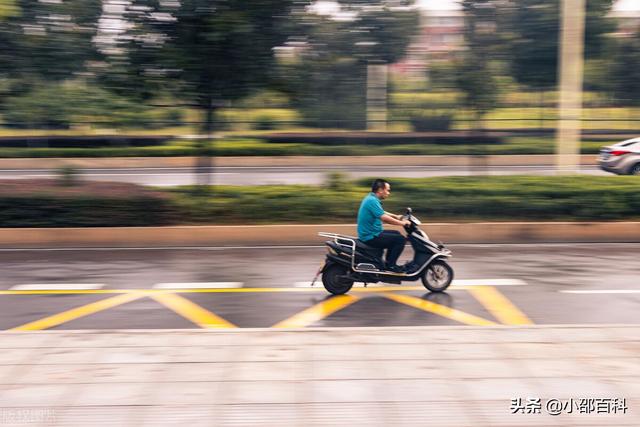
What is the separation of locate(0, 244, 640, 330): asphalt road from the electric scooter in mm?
229

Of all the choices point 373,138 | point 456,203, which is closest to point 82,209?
point 456,203

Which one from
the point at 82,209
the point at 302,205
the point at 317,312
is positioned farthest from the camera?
the point at 302,205

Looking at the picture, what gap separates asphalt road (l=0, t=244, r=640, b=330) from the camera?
8.84m

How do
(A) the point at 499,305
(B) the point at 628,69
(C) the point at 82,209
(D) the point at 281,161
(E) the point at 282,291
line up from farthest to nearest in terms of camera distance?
(B) the point at 628,69
(D) the point at 281,161
(C) the point at 82,209
(E) the point at 282,291
(A) the point at 499,305

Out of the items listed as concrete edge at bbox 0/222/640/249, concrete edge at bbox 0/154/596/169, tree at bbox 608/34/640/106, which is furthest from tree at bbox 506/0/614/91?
concrete edge at bbox 0/222/640/249

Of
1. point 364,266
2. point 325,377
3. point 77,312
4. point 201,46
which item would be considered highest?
point 201,46

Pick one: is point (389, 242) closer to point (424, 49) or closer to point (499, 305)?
point (499, 305)

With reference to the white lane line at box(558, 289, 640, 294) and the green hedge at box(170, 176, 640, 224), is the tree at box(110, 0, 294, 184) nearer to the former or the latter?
the green hedge at box(170, 176, 640, 224)

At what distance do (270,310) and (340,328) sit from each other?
1.53m

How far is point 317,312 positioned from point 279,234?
4.65m

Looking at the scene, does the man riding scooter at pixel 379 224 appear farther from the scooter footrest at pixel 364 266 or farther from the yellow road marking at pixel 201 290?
the yellow road marking at pixel 201 290

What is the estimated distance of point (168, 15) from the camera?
1485 centimetres

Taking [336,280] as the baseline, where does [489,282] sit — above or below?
below

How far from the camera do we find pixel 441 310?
9164mm
